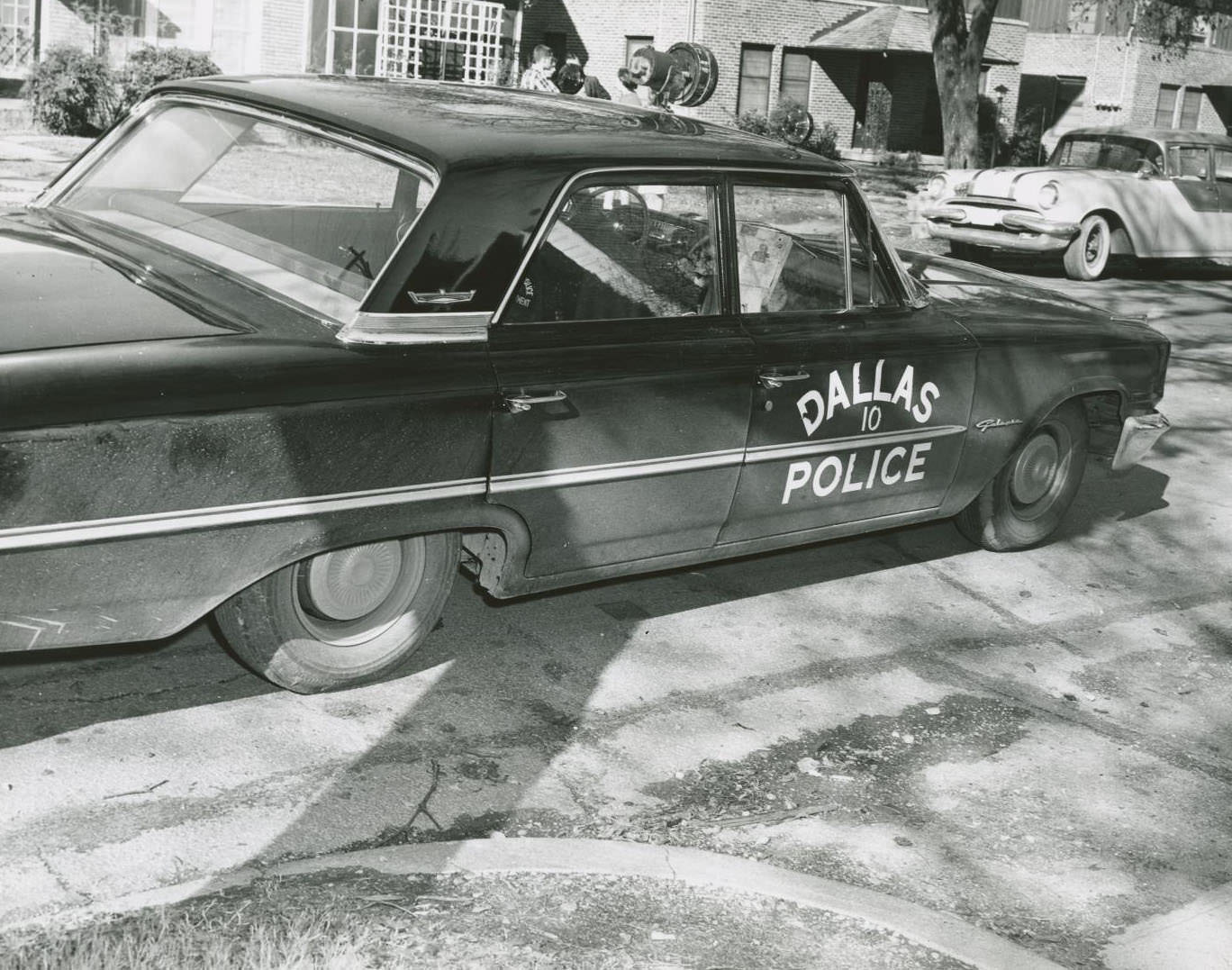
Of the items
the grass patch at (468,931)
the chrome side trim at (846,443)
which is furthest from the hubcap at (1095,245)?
the grass patch at (468,931)

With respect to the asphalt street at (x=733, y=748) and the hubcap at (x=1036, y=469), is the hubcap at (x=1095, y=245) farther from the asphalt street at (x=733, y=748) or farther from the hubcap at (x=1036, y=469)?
the asphalt street at (x=733, y=748)

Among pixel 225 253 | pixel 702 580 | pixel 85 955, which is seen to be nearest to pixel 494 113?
pixel 225 253

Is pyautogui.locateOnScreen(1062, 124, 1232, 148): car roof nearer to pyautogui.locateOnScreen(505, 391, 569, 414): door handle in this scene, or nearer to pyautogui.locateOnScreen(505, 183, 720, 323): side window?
pyautogui.locateOnScreen(505, 183, 720, 323): side window

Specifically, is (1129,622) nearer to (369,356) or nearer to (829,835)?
(829,835)

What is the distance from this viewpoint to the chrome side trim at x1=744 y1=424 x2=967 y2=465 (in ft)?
15.9

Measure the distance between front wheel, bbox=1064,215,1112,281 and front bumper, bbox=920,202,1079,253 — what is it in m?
0.20

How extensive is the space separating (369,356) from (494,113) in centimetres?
113

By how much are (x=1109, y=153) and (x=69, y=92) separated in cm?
1326

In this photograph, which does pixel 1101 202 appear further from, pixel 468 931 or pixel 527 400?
pixel 468 931

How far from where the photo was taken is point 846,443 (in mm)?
5105

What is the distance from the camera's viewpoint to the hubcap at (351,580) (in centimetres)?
414

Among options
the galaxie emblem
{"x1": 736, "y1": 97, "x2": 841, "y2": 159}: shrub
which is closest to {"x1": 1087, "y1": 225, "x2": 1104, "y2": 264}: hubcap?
the galaxie emblem

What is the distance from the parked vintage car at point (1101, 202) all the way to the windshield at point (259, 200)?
11.4 meters

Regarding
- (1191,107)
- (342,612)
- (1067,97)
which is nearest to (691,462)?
(342,612)
